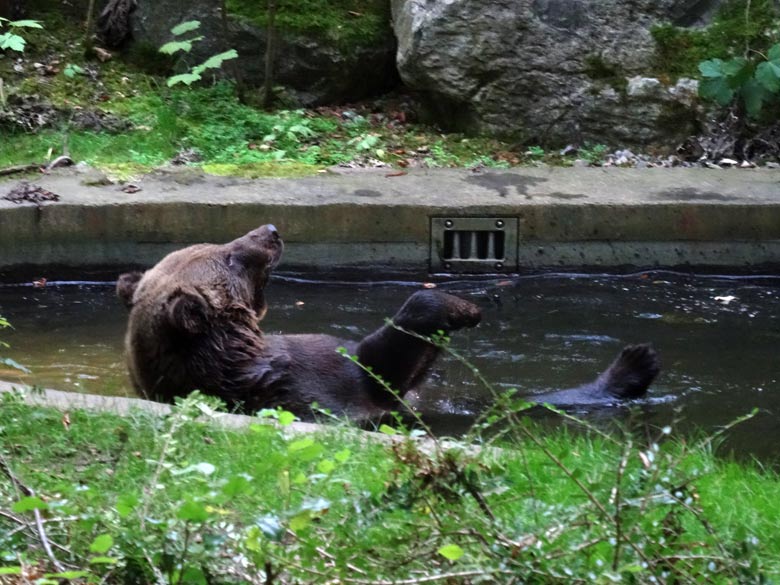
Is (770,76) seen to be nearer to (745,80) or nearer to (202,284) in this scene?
(745,80)

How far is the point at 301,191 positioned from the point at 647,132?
11.7ft

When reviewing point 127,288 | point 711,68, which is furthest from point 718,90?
point 127,288

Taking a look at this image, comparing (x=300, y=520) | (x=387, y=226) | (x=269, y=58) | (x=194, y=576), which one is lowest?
(x=387, y=226)

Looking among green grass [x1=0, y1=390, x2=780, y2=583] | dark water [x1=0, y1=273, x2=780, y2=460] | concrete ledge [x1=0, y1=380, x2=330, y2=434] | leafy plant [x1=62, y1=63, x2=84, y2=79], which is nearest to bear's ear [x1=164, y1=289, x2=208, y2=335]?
concrete ledge [x1=0, y1=380, x2=330, y2=434]

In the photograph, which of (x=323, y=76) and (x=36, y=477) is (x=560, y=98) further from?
(x=36, y=477)

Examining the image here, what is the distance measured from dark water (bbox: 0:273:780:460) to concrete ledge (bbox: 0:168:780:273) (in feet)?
0.67

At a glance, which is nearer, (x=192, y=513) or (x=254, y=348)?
(x=192, y=513)

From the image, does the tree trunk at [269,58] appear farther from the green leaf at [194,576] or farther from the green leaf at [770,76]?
the green leaf at [194,576]

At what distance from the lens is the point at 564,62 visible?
10742 mm

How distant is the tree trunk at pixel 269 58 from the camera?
1100cm

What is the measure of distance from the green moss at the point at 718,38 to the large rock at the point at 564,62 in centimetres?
10

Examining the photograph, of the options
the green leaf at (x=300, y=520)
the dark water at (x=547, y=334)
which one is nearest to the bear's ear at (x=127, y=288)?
the dark water at (x=547, y=334)

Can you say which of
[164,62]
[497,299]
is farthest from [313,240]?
[164,62]

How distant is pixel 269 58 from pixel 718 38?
4.23m
